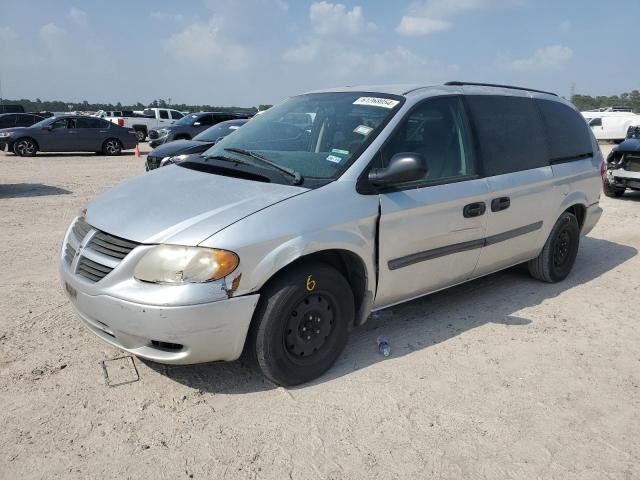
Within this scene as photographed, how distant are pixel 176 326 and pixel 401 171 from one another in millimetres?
1599

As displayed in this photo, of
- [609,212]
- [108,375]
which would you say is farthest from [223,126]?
[108,375]

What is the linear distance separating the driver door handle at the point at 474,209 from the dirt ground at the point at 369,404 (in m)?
0.90

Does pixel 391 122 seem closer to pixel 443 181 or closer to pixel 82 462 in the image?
pixel 443 181

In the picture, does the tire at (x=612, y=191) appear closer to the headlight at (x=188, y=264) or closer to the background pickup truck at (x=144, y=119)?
the headlight at (x=188, y=264)

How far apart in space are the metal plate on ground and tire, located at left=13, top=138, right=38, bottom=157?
17.4 metres

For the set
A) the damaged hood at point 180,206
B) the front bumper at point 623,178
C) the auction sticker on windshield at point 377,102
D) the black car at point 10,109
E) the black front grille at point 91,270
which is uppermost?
the auction sticker on windshield at point 377,102

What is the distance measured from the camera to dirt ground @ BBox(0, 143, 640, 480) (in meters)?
2.66

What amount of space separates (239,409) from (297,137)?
6.39ft

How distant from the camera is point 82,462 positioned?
2617 mm

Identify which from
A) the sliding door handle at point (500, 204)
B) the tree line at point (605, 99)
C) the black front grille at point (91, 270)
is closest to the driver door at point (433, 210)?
the sliding door handle at point (500, 204)

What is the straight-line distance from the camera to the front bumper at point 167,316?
2.82 metres

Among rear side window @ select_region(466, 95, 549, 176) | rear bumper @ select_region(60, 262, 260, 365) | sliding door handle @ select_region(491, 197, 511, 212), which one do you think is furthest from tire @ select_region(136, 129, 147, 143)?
rear bumper @ select_region(60, 262, 260, 365)

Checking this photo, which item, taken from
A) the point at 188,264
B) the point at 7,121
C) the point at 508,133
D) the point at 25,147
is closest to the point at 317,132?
the point at 188,264

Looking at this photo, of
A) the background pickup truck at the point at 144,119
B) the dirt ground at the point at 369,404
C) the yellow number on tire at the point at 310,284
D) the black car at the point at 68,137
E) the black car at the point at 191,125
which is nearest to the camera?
the dirt ground at the point at 369,404
